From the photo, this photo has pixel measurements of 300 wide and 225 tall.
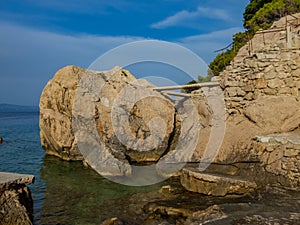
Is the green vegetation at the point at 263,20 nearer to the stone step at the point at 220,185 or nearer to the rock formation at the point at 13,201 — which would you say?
the stone step at the point at 220,185

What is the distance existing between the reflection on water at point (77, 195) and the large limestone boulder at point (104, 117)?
7.91ft

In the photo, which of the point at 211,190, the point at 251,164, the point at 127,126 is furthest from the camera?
the point at 127,126

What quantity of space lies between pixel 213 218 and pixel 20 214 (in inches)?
206

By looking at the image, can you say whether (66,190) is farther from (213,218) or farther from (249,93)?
(249,93)

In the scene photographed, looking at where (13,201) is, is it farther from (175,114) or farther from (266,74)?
(175,114)

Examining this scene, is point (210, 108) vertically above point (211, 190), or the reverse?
point (210, 108)

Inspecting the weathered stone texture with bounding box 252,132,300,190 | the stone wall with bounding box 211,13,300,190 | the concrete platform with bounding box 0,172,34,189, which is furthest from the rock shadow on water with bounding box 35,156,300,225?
the stone wall with bounding box 211,13,300,190

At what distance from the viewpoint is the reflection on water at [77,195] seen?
31.1 ft

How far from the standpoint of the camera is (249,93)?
13.8 m

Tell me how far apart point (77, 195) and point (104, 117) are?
340 inches

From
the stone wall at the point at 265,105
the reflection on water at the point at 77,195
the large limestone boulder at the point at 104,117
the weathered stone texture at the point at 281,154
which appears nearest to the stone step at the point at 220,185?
the weathered stone texture at the point at 281,154

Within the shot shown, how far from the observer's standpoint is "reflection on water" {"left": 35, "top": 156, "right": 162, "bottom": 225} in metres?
9.48

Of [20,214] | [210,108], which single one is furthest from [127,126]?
[20,214]

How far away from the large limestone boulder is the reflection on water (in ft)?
7.91
